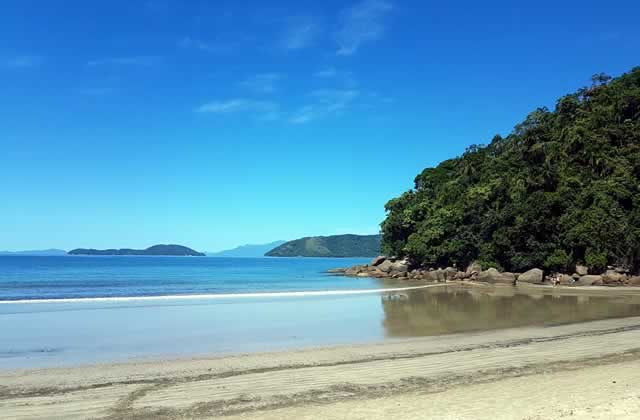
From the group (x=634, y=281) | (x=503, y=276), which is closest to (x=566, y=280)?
(x=634, y=281)

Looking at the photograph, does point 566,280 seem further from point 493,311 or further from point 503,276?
point 493,311

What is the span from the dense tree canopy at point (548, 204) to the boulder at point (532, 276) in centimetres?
197

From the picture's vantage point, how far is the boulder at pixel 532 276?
145 ft

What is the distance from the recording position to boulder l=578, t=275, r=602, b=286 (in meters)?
40.8

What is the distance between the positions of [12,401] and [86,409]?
191 cm

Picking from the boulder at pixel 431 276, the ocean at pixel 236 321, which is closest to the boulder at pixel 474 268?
the boulder at pixel 431 276

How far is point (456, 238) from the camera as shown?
57.6 metres

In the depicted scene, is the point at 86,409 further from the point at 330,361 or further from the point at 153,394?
the point at 330,361

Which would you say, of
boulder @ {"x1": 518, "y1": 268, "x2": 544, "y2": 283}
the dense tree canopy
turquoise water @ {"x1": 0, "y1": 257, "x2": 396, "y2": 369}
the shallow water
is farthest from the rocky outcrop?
turquoise water @ {"x1": 0, "y1": 257, "x2": 396, "y2": 369}

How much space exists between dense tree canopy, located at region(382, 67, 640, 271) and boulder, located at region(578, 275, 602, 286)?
66.7 inches

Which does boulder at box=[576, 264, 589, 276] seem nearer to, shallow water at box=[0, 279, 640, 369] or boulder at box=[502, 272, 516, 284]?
boulder at box=[502, 272, 516, 284]

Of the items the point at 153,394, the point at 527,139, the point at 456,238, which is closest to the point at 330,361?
the point at 153,394

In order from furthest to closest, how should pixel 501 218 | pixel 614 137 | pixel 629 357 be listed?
pixel 614 137, pixel 501 218, pixel 629 357

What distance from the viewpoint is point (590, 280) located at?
41.1 m
